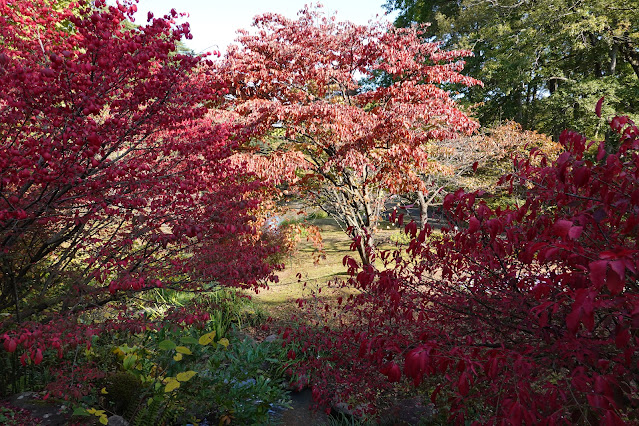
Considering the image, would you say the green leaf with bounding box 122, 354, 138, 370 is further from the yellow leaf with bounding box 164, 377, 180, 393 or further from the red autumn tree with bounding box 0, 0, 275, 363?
the yellow leaf with bounding box 164, 377, 180, 393

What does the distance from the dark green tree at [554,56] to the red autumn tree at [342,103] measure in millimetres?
9919

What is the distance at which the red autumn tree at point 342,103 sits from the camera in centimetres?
720

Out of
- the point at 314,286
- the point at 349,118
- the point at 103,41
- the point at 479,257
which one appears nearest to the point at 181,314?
the point at 103,41

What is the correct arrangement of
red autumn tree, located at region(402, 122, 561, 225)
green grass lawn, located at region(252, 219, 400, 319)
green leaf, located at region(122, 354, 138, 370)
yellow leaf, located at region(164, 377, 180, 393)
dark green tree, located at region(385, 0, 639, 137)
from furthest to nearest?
dark green tree, located at region(385, 0, 639, 137)
red autumn tree, located at region(402, 122, 561, 225)
green grass lawn, located at region(252, 219, 400, 319)
green leaf, located at region(122, 354, 138, 370)
yellow leaf, located at region(164, 377, 180, 393)

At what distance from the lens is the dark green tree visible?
14.8 metres

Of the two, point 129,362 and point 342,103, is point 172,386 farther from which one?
point 342,103

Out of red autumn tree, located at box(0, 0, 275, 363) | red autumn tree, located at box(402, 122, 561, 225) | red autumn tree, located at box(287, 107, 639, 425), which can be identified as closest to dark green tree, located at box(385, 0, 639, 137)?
red autumn tree, located at box(402, 122, 561, 225)

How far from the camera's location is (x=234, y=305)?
6711mm

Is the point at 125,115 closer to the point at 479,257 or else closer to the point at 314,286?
the point at 479,257

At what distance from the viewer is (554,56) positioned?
19.2 m

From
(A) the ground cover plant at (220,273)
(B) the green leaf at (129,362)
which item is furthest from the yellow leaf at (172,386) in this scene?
(B) the green leaf at (129,362)

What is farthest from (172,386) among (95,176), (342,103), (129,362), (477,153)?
(477,153)

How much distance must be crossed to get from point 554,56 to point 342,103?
1709cm

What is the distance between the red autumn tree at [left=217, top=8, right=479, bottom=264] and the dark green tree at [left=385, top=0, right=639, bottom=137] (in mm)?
9919
